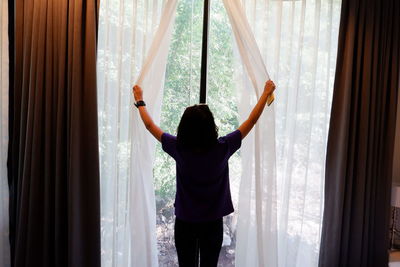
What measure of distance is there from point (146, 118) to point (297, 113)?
102cm

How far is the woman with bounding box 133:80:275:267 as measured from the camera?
4.28 feet

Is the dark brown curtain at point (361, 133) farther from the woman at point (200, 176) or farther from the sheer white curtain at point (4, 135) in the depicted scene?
the sheer white curtain at point (4, 135)

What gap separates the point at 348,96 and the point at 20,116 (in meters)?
2.12

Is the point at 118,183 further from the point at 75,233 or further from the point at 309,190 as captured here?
the point at 309,190

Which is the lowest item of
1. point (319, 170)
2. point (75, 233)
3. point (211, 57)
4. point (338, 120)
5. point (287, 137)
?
point (75, 233)

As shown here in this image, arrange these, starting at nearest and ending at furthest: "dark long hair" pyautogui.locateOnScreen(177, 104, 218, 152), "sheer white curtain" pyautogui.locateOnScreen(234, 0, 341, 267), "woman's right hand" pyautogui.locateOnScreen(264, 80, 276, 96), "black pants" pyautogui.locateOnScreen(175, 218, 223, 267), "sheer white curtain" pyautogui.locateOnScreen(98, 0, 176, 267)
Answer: "dark long hair" pyautogui.locateOnScreen(177, 104, 218, 152)
"black pants" pyautogui.locateOnScreen(175, 218, 223, 267)
"woman's right hand" pyautogui.locateOnScreen(264, 80, 276, 96)
"sheer white curtain" pyautogui.locateOnScreen(98, 0, 176, 267)
"sheer white curtain" pyautogui.locateOnScreen(234, 0, 341, 267)

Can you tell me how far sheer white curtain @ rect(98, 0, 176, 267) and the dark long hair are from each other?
459mm

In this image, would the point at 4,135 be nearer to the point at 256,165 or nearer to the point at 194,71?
the point at 194,71

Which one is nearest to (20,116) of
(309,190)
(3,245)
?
(3,245)

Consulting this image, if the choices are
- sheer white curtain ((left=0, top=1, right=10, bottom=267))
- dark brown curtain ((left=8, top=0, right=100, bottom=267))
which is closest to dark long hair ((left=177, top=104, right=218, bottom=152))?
dark brown curtain ((left=8, top=0, right=100, bottom=267))

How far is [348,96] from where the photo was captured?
5.91 feet

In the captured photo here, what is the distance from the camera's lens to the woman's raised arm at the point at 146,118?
1471mm

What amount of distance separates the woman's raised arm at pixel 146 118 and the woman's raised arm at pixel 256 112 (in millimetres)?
437

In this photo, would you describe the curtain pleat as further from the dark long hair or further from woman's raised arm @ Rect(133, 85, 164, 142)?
the dark long hair
